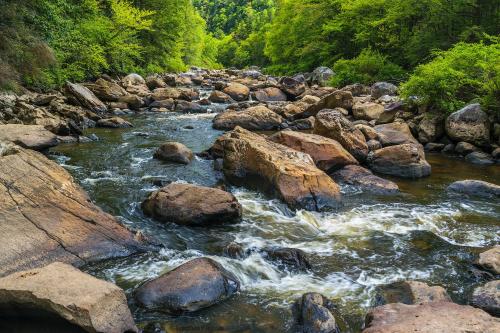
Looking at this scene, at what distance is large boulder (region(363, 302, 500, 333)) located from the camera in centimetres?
414

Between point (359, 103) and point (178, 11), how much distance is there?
27230 mm

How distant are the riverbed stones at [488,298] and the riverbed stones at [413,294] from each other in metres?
0.37

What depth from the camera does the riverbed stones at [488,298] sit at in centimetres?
523

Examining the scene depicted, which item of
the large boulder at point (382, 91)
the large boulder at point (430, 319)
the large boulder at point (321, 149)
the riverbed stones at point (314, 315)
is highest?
the large boulder at point (430, 319)

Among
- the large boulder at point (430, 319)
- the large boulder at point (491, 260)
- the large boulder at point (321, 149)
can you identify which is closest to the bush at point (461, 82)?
the large boulder at point (321, 149)

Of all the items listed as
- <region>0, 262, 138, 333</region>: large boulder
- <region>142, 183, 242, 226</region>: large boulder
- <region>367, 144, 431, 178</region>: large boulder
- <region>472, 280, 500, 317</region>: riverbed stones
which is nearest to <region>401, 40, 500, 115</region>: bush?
<region>367, 144, 431, 178</region>: large boulder

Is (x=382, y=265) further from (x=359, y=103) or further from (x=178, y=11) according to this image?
(x=178, y=11)

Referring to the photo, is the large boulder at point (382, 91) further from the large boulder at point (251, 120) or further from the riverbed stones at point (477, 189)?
the riverbed stones at point (477, 189)

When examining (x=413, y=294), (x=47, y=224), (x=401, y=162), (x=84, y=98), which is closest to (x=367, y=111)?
(x=401, y=162)

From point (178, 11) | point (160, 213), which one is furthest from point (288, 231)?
point (178, 11)

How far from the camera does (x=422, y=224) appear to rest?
839cm

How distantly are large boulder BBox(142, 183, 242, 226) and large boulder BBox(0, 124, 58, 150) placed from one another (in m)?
4.88

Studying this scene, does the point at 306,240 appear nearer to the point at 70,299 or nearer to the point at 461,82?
the point at 70,299

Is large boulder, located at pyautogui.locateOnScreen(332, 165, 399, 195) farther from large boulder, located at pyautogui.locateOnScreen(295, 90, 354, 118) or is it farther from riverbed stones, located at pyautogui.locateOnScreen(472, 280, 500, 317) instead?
large boulder, located at pyautogui.locateOnScreen(295, 90, 354, 118)
